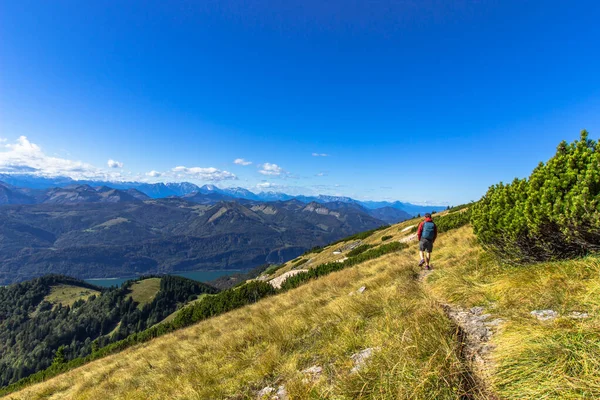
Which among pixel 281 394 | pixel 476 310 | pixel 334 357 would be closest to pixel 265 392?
pixel 281 394

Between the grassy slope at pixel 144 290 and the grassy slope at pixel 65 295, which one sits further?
the grassy slope at pixel 65 295

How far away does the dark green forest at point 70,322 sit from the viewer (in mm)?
122875

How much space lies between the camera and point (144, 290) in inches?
6535

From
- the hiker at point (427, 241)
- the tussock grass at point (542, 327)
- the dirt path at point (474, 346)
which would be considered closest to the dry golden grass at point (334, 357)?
the dirt path at point (474, 346)

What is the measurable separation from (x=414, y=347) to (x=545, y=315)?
7.79 ft

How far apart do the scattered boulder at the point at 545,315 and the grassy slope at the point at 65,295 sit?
237 metres

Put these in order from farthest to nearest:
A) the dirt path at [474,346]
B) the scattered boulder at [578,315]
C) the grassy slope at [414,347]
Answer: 1. the scattered boulder at [578,315]
2. the dirt path at [474,346]
3. the grassy slope at [414,347]

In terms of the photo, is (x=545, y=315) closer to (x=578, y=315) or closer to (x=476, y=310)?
(x=578, y=315)

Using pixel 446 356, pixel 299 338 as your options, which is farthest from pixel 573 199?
pixel 299 338

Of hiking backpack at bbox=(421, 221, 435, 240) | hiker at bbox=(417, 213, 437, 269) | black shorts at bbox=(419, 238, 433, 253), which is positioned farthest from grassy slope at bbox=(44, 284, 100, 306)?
hiking backpack at bbox=(421, 221, 435, 240)

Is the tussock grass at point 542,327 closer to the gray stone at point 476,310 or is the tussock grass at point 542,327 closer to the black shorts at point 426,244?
the gray stone at point 476,310

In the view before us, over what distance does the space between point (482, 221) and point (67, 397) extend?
1822cm

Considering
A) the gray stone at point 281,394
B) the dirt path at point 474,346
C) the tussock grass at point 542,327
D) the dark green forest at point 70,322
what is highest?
the tussock grass at point 542,327

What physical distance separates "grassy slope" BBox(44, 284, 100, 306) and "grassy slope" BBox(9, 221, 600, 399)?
231 meters
